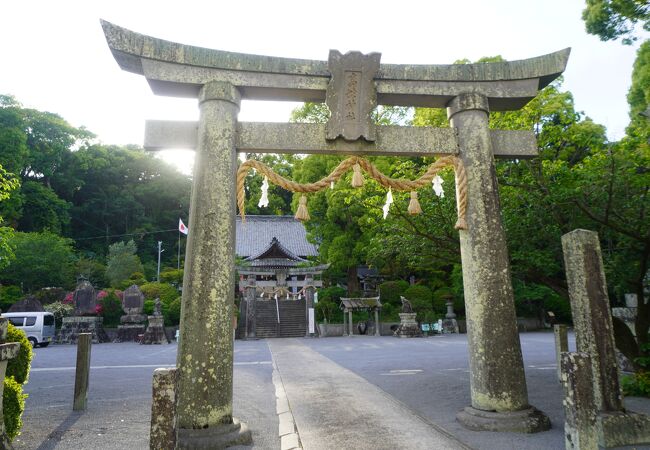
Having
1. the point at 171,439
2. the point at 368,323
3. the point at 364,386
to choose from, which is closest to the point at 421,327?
the point at 368,323

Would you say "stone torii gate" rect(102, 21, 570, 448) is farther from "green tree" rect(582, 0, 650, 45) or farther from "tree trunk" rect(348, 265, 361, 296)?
"tree trunk" rect(348, 265, 361, 296)

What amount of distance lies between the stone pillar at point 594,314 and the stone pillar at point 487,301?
0.68 metres

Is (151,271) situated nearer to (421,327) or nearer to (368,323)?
(368,323)

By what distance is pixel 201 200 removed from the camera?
464 centimetres

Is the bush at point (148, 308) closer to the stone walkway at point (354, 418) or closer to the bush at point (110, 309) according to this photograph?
the bush at point (110, 309)

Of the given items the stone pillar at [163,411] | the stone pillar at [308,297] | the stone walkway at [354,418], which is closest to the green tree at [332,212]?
the stone pillar at [308,297]

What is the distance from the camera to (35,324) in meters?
19.5

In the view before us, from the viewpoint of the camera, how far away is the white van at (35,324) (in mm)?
19125

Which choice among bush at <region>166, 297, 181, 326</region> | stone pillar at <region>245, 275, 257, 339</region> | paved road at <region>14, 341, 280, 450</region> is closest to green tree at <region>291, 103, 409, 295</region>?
stone pillar at <region>245, 275, 257, 339</region>

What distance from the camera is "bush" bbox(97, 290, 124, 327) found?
23188 mm

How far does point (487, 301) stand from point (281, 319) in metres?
21.6

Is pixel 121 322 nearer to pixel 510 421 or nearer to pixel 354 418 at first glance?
pixel 354 418

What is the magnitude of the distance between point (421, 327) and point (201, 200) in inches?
801

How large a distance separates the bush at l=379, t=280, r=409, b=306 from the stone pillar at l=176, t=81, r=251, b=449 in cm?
2246
